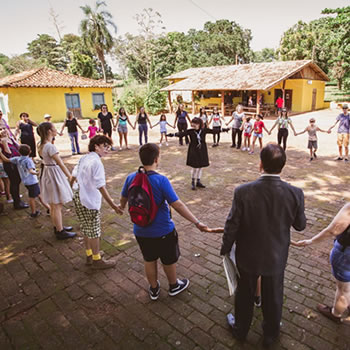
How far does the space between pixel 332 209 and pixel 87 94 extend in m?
22.2

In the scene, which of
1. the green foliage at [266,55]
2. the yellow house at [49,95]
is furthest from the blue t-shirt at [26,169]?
the green foliage at [266,55]

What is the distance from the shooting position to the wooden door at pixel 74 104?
2262cm

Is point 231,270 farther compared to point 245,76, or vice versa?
point 245,76

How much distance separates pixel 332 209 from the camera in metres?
5.46

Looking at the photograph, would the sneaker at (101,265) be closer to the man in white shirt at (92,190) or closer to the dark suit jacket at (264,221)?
the man in white shirt at (92,190)

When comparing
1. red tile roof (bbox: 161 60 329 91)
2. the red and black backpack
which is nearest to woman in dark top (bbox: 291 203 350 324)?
the red and black backpack

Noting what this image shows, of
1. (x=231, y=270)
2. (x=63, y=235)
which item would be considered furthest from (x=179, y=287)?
(x=63, y=235)

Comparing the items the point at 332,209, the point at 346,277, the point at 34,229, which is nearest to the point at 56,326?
the point at 34,229

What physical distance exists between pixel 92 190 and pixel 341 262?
274cm

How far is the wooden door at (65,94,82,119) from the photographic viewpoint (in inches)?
891

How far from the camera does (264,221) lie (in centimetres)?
212

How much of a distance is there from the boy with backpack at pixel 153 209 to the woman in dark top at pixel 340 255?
1121 millimetres

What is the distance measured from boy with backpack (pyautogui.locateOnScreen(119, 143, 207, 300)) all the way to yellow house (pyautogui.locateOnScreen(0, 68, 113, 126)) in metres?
21.2

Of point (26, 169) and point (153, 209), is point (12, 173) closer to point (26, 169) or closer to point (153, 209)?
point (26, 169)
